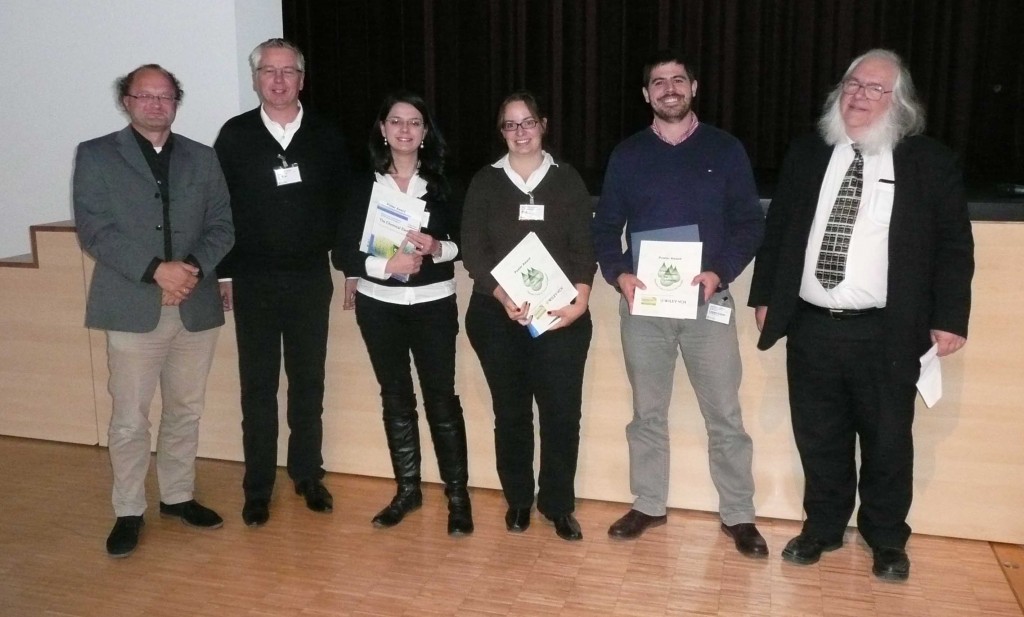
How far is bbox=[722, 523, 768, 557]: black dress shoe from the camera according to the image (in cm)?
300

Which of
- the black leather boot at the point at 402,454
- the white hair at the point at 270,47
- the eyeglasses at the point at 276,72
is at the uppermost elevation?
the white hair at the point at 270,47

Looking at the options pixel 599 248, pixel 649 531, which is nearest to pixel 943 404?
pixel 649 531

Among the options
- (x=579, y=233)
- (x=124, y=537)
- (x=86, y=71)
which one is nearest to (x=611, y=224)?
(x=579, y=233)

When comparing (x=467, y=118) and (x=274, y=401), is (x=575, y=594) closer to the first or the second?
(x=274, y=401)

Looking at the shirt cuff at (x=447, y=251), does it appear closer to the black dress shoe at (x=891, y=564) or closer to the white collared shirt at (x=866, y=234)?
the white collared shirt at (x=866, y=234)

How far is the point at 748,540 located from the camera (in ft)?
9.91

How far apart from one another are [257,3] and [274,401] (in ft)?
7.80

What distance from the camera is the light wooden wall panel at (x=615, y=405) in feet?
9.91

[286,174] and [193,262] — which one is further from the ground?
[286,174]

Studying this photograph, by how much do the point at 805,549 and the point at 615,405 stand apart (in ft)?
2.79

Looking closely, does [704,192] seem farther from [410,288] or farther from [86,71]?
[86,71]

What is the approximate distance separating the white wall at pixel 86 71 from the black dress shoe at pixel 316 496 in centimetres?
203

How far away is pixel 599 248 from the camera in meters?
2.96

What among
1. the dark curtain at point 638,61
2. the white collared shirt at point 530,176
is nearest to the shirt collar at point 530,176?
the white collared shirt at point 530,176
